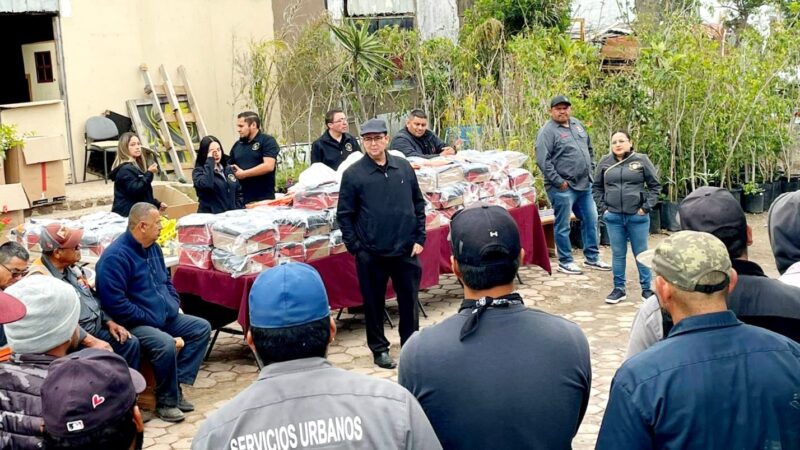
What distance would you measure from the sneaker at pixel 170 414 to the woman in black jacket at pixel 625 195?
439cm

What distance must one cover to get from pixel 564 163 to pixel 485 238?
6849 mm

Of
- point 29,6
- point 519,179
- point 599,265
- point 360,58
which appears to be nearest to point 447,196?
point 519,179

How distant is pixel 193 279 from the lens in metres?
7.19

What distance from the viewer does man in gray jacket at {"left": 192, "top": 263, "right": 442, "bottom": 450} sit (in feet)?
7.75

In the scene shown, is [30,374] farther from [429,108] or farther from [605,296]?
[429,108]

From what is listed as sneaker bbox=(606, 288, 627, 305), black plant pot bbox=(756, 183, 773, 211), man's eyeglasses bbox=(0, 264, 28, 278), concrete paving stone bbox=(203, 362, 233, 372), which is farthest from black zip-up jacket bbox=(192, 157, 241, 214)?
black plant pot bbox=(756, 183, 773, 211)

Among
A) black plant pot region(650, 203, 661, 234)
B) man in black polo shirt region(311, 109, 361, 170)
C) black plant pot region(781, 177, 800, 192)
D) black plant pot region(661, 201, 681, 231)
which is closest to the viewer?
man in black polo shirt region(311, 109, 361, 170)

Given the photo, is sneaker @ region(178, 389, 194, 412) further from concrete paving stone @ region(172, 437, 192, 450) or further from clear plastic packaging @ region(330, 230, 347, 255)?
clear plastic packaging @ region(330, 230, 347, 255)

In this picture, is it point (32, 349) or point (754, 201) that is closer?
point (32, 349)

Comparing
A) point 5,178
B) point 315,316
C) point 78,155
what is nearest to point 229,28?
point 78,155

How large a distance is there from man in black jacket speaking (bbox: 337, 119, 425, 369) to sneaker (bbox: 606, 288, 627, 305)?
259cm

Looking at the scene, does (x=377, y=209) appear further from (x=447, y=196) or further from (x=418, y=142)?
(x=418, y=142)

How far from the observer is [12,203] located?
393 inches


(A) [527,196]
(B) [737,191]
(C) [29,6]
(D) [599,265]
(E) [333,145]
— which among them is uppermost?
(C) [29,6]
